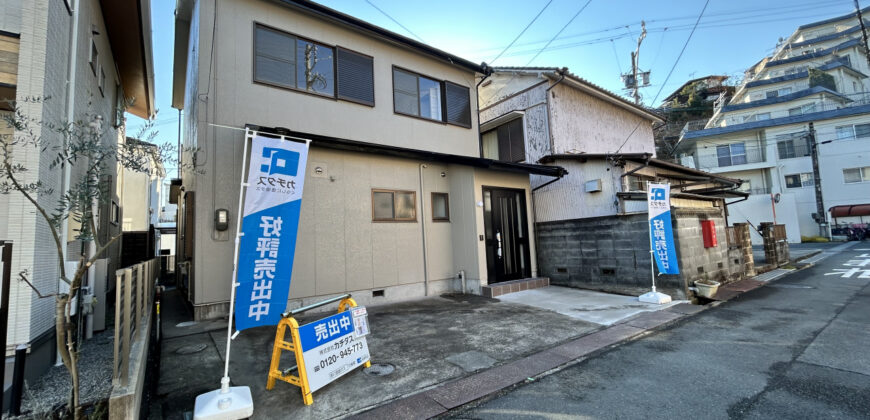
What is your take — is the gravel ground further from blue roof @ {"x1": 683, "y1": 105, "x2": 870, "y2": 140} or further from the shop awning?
the shop awning

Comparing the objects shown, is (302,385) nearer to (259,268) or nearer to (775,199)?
(259,268)

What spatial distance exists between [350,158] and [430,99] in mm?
3196

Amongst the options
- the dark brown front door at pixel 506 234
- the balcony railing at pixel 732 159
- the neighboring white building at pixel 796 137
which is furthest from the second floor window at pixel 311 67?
the balcony railing at pixel 732 159

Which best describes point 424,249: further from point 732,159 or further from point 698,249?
point 732,159

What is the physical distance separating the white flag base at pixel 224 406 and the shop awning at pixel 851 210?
33.1 metres

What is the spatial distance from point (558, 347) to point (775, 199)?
27270 mm

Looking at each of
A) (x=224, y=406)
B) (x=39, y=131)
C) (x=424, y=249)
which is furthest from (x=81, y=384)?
(x=424, y=249)

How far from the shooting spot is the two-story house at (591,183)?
7.50 meters

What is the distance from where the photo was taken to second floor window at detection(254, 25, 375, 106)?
6535 mm

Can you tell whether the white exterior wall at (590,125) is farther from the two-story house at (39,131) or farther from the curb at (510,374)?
the two-story house at (39,131)

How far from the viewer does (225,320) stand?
5.54 meters

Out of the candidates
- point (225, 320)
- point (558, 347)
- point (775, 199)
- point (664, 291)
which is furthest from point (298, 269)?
point (775, 199)

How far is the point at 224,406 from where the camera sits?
269 cm

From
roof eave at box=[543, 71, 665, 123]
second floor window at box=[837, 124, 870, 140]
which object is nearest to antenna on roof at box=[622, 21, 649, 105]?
roof eave at box=[543, 71, 665, 123]
